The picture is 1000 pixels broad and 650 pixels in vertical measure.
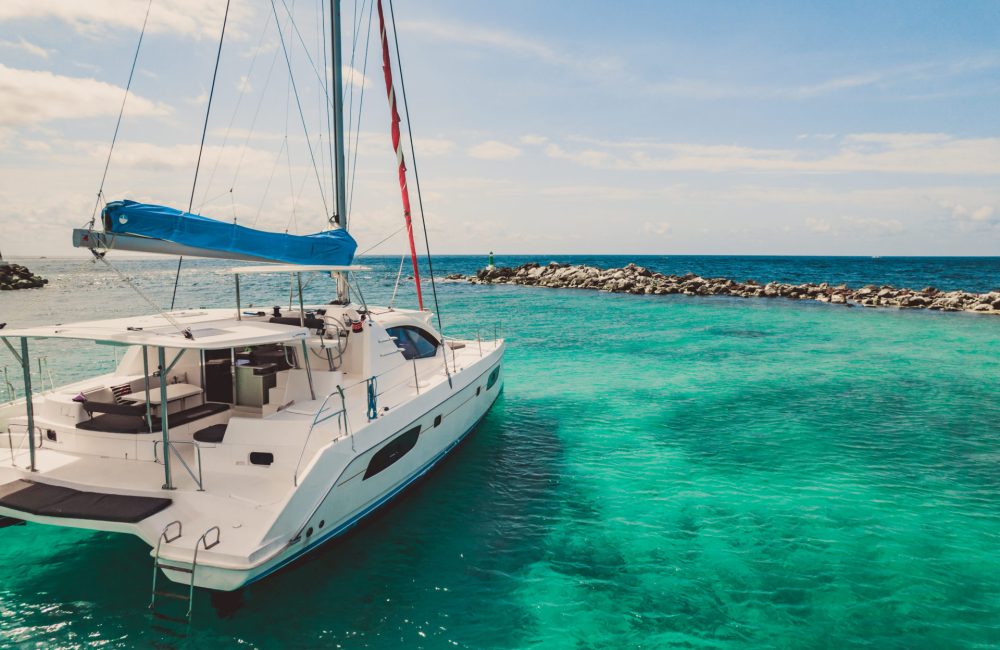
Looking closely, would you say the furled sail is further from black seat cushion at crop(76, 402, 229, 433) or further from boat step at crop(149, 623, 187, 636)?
boat step at crop(149, 623, 187, 636)

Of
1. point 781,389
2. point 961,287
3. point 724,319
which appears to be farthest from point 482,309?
point 961,287

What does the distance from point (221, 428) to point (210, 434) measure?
0.19m

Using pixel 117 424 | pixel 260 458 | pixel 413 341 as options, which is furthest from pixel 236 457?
pixel 413 341

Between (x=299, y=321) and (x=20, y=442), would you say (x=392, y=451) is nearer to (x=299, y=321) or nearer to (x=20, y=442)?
(x=299, y=321)

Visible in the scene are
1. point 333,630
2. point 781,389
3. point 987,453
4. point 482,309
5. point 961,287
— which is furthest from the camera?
point 961,287

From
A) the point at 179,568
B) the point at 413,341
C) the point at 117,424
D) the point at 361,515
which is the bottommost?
the point at 361,515

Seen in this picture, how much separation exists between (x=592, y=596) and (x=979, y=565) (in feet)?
17.2

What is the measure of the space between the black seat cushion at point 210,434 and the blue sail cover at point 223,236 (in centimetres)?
240

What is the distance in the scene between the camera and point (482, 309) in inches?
1422

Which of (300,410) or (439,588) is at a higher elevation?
(300,410)

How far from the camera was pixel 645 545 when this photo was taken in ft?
24.4

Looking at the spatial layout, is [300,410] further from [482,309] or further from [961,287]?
[961,287]

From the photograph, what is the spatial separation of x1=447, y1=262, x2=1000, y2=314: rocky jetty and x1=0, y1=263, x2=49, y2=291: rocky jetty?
149 ft

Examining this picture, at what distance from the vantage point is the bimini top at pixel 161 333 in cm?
576
